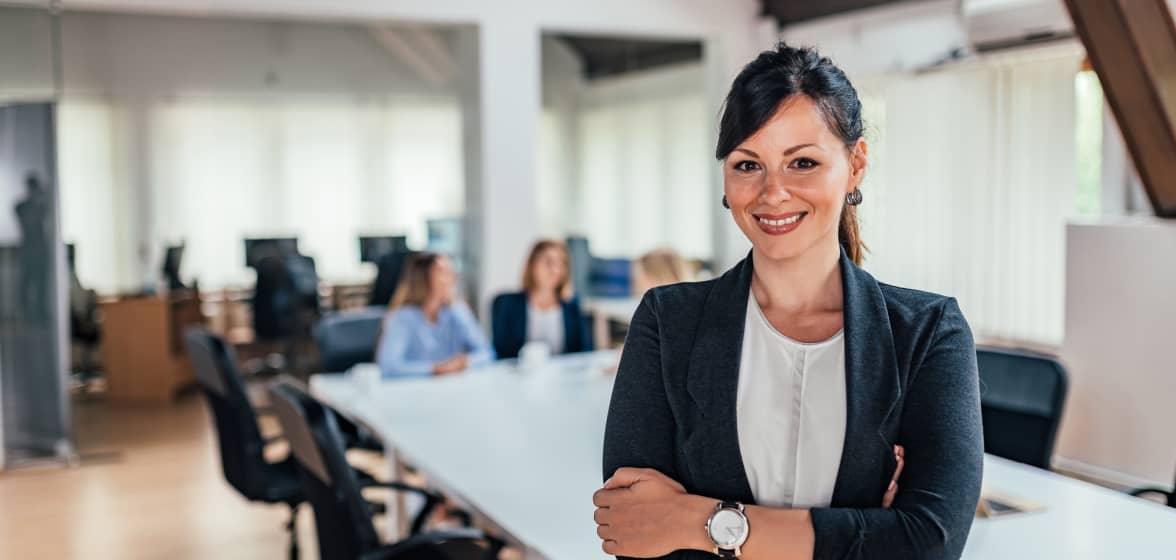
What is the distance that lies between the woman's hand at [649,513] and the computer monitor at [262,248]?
8841 mm

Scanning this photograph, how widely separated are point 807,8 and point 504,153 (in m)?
2.34

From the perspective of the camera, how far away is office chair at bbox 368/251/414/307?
27.9ft

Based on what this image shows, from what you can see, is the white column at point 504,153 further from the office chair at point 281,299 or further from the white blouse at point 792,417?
the white blouse at point 792,417

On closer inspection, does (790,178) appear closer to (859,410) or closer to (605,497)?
(859,410)

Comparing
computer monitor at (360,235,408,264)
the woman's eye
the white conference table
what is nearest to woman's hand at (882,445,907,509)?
the woman's eye

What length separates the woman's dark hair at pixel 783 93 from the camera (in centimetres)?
141

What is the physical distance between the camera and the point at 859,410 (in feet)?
4.66

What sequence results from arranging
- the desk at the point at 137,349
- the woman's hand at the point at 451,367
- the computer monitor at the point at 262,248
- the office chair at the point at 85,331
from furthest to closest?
the computer monitor at the point at 262,248, the desk at the point at 137,349, the office chair at the point at 85,331, the woman's hand at the point at 451,367

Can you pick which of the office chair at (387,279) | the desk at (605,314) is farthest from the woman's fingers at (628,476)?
the office chair at (387,279)

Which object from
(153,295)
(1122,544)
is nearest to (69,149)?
(153,295)

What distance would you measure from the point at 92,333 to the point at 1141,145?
317 inches

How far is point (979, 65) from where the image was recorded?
5906 mm

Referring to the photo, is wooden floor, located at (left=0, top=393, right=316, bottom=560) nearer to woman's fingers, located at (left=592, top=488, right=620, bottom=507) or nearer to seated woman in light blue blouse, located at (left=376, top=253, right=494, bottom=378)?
seated woman in light blue blouse, located at (left=376, top=253, right=494, bottom=378)

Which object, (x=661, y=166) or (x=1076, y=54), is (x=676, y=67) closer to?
(x=661, y=166)
